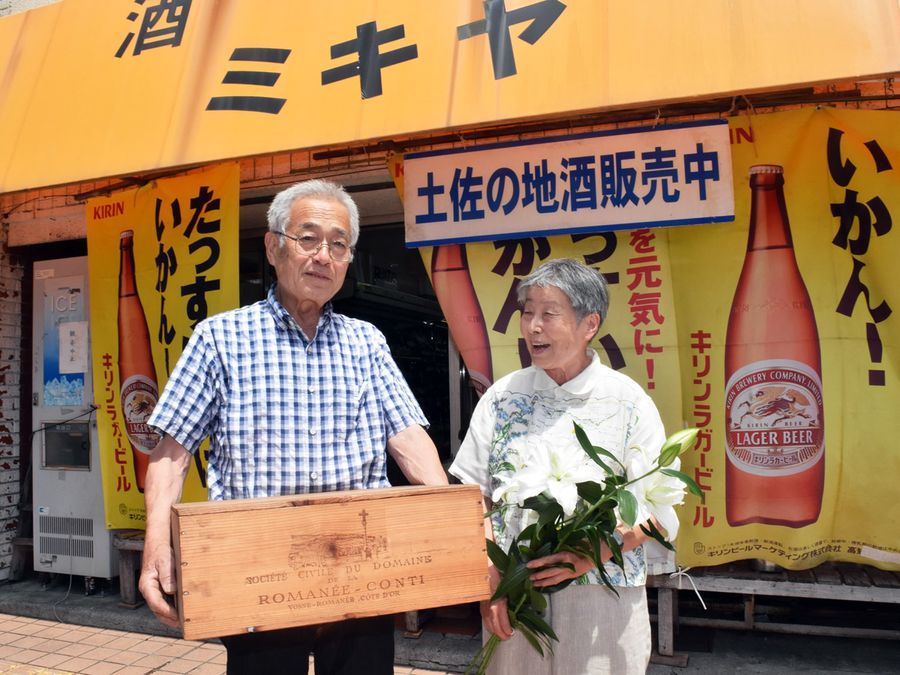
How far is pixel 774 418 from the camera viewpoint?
3.63m

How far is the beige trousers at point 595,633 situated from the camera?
2.17 metres

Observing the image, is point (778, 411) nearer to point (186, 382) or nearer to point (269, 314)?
point (269, 314)

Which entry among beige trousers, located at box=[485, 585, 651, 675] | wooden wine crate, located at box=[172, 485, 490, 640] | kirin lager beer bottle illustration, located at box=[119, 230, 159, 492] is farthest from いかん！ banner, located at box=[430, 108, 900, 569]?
kirin lager beer bottle illustration, located at box=[119, 230, 159, 492]

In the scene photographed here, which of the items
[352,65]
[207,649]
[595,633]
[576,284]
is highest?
[352,65]

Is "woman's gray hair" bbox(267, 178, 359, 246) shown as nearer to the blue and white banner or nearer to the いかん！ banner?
the blue and white banner

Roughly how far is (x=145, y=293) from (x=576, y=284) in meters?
3.69

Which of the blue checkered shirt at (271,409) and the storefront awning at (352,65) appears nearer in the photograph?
the blue checkered shirt at (271,409)

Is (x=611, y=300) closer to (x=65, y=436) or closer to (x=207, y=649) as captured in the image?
(x=207, y=649)

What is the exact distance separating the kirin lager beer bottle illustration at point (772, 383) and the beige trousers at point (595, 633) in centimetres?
178

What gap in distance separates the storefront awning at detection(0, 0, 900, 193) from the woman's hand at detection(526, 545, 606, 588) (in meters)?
2.32

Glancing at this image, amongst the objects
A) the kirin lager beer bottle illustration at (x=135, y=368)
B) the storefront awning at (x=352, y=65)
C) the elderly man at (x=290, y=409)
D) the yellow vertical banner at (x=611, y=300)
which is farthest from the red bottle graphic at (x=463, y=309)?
the kirin lager beer bottle illustration at (x=135, y=368)

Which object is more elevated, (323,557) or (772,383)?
(772,383)

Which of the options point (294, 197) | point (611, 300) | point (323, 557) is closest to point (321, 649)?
point (323, 557)

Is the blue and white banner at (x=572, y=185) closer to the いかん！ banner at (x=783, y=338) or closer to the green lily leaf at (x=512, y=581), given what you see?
the いかん！ banner at (x=783, y=338)
